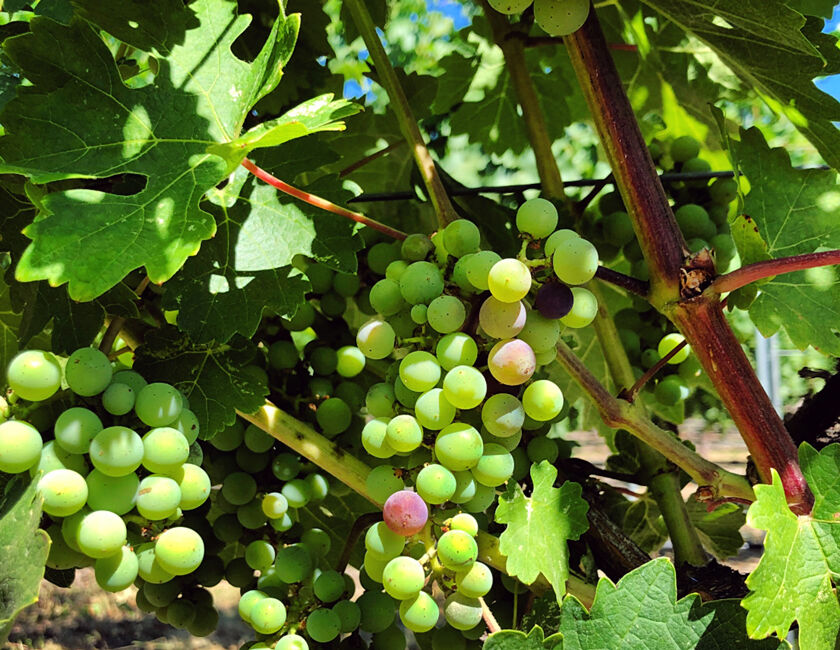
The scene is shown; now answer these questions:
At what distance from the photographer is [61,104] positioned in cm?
74

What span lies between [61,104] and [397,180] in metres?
0.78

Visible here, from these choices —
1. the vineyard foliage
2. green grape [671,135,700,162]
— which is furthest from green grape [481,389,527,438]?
green grape [671,135,700,162]

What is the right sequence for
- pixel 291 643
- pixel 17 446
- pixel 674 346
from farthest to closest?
pixel 674 346 < pixel 291 643 < pixel 17 446

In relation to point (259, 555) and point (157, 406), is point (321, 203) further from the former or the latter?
point (259, 555)

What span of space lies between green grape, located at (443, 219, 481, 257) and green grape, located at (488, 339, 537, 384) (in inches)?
4.3

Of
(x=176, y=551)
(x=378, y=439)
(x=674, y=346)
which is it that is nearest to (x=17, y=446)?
(x=176, y=551)

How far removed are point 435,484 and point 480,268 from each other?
20cm

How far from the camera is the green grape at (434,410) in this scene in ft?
2.46

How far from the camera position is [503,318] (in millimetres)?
738

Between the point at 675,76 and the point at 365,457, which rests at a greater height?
the point at 675,76

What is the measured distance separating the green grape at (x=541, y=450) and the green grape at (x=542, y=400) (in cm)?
19

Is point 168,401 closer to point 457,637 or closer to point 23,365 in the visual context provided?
point 23,365

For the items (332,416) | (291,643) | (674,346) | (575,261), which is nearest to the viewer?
(575,261)

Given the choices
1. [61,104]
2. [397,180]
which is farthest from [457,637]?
[397,180]
